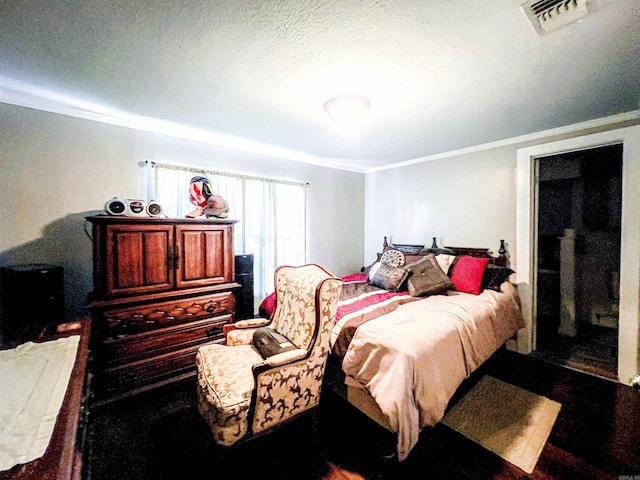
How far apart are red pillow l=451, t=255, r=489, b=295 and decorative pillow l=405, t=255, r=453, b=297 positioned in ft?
0.37

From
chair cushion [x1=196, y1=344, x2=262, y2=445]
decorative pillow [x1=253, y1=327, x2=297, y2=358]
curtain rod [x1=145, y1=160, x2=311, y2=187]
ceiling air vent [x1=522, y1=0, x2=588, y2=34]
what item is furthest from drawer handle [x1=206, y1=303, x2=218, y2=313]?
ceiling air vent [x1=522, y1=0, x2=588, y2=34]

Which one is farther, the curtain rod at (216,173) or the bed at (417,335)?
the curtain rod at (216,173)

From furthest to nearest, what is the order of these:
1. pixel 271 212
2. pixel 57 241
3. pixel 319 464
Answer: pixel 271 212
pixel 57 241
pixel 319 464

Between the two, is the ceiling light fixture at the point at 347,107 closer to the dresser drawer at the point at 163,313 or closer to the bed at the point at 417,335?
the bed at the point at 417,335

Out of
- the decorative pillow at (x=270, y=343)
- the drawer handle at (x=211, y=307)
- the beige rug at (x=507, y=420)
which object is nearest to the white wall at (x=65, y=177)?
the drawer handle at (x=211, y=307)

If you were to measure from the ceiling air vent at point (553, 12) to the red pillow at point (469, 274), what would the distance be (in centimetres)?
208

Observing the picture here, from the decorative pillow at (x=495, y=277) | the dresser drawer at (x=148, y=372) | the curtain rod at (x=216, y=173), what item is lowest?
the dresser drawer at (x=148, y=372)

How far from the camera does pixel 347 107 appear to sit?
2.12m

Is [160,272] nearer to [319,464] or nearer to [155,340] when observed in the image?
[155,340]

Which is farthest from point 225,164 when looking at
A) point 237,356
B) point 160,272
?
point 237,356

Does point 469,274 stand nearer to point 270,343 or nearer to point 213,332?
point 270,343

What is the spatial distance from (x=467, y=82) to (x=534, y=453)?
8.15 feet

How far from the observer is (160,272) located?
2205mm

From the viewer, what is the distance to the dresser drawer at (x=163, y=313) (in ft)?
6.50
